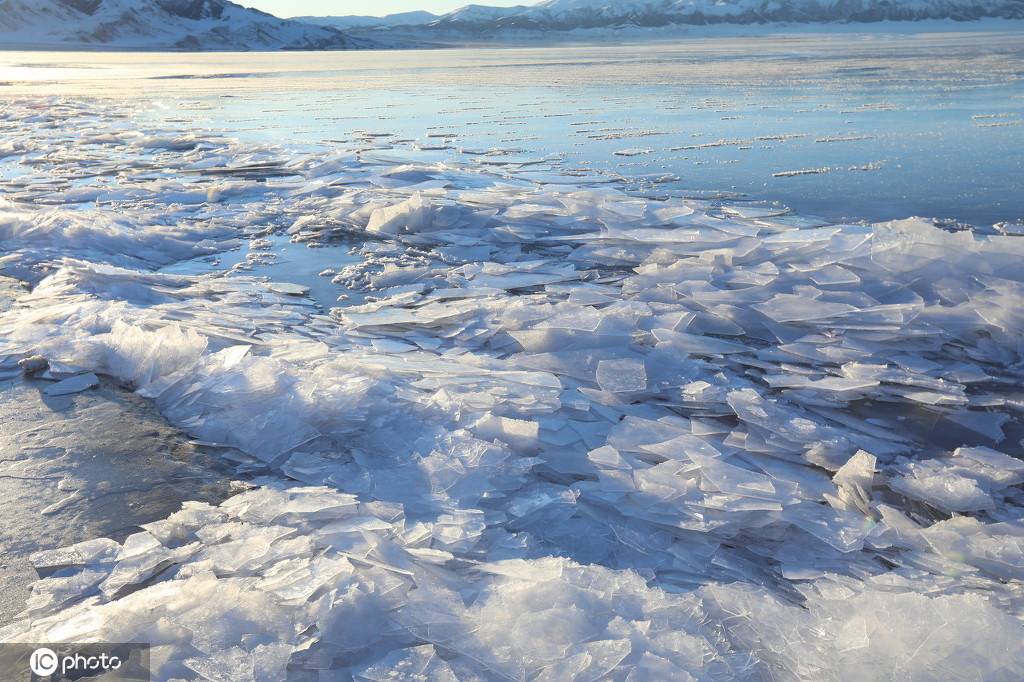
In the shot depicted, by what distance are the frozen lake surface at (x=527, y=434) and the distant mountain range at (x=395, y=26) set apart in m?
91.6

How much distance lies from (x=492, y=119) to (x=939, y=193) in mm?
7119

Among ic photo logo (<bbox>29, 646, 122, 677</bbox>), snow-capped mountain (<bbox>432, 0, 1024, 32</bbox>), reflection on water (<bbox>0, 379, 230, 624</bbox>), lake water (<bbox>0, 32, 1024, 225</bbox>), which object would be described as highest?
snow-capped mountain (<bbox>432, 0, 1024, 32</bbox>)

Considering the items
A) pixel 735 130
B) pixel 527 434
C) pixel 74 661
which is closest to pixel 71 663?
pixel 74 661

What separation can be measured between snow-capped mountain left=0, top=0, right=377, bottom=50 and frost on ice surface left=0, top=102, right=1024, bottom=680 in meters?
92.8

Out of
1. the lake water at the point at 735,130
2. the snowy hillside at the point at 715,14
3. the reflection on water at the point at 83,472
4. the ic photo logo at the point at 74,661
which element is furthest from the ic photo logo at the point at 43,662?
the snowy hillside at the point at 715,14

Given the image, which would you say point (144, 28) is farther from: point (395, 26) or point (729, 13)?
point (729, 13)

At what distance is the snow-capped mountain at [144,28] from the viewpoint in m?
85.2

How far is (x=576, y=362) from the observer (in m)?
2.64

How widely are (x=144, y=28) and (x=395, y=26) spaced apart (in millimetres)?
72592

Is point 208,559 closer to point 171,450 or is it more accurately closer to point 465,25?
point 171,450

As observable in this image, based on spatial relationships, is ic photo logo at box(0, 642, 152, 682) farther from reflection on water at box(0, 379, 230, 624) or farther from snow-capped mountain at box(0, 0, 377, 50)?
snow-capped mountain at box(0, 0, 377, 50)

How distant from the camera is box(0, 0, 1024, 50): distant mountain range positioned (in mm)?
86062

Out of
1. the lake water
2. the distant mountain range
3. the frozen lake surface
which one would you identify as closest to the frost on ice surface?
the frozen lake surface

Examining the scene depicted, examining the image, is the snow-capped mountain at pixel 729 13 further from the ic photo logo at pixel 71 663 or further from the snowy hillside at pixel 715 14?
the ic photo logo at pixel 71 663
